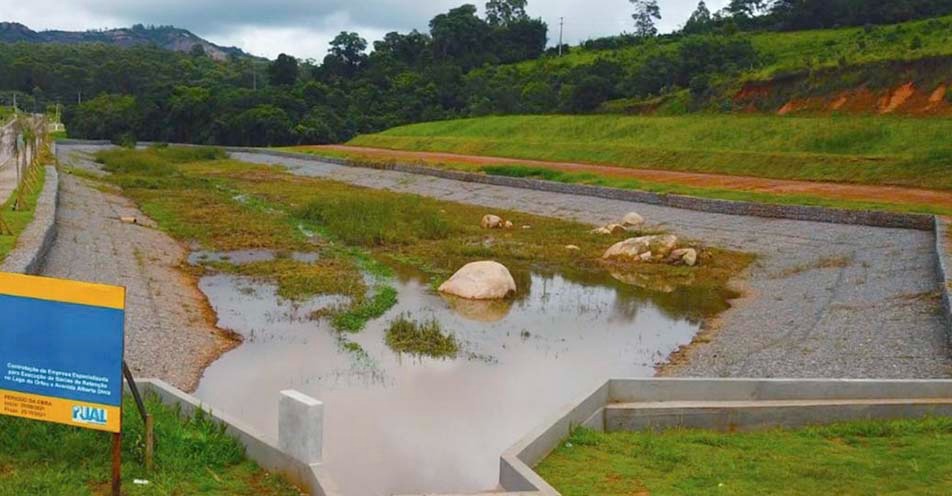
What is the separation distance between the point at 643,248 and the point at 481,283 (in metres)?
7.16

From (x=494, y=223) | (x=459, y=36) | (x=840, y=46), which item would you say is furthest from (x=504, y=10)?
(x=494, y=223)

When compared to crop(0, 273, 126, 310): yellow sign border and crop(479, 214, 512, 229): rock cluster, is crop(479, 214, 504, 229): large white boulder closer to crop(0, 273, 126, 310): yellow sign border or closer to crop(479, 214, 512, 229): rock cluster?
crop(479, 214, 512, 229): rock cluster

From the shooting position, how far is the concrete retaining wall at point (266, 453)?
283 inches

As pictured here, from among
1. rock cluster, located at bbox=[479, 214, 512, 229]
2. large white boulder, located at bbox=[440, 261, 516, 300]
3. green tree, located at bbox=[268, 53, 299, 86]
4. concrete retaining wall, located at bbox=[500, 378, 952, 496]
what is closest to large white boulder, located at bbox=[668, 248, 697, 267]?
large white boulder, located at bbox=[440, 261, 516, 300]

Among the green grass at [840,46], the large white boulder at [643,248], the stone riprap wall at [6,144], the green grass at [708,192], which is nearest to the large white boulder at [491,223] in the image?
the large white boulder at [643,248]

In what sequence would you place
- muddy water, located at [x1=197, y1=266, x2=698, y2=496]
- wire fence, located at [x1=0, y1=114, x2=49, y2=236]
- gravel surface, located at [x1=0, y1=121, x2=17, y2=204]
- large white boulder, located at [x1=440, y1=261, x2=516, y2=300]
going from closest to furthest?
muddy water, located at [x1=197, y1=266, x2=698, y2=496], large white boulder, located at [x1=440, y1=261, x2=516, y2=300], wire fence, located at [x1=0, y1=114, x2=49, y2=236], gravel surface, located at [x1=0, y1=121, x2=17, y2=204]

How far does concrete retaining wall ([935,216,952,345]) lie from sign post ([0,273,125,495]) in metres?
12.4

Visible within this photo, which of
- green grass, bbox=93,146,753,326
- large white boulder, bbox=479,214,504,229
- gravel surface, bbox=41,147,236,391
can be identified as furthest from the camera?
large white boulder, bbox=479,214,504,229

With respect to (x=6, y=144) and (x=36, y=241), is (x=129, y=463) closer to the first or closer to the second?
(x=36, y=241)

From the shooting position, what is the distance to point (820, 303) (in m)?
18.0

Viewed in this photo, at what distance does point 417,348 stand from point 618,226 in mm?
15752

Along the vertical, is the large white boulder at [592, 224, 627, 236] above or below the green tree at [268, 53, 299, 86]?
below

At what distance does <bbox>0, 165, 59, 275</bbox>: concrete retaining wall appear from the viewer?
16.2 meters

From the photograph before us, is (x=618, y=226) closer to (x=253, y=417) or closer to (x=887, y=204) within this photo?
(x=887, y=204)
